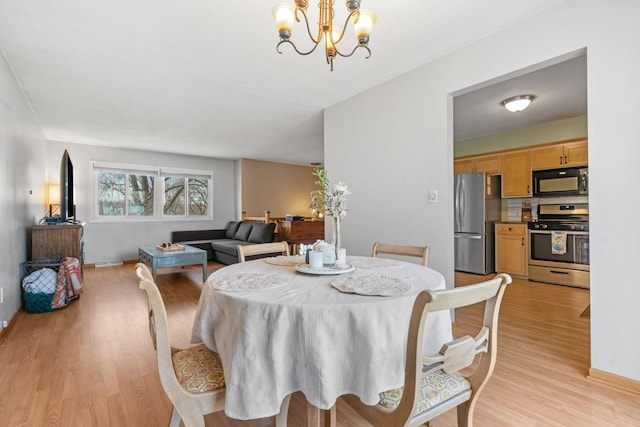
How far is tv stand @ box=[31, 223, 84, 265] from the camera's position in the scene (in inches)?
146

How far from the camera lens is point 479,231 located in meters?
5.04

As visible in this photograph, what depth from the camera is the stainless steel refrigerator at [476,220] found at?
198 inches

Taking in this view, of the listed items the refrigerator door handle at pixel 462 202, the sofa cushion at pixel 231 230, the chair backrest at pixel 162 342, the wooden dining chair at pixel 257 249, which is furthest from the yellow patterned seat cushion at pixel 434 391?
the sofa cushion at pixel 231 230

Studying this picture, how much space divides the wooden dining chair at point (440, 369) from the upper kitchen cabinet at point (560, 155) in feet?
15.1

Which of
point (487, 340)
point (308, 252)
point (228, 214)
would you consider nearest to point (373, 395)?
point (487, 340)

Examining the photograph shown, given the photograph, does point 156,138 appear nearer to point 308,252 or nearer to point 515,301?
point 308,252

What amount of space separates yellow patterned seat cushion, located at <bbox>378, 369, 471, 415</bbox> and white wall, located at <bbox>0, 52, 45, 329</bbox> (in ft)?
11.2

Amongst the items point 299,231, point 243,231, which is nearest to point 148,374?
point 299,231

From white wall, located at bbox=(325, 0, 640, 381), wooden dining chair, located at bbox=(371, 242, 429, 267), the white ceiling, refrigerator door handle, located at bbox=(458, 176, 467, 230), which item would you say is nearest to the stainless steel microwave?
the white ceiling

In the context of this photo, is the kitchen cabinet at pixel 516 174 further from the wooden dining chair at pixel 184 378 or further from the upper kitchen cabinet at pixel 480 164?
the wooden dining chair at pixel 184 378

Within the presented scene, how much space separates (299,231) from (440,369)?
16.4 ft

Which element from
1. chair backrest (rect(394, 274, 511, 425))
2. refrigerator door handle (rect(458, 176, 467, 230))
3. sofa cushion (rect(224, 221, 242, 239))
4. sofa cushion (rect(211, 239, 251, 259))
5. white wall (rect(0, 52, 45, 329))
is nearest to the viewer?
chair backrest (rect(394, 274, 511, 425))

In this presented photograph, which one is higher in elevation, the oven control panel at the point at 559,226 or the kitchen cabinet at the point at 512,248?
the oven control panel at the point at 559,226

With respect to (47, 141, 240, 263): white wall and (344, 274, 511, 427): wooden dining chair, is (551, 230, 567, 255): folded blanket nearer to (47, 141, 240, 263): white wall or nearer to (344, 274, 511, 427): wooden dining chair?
(344, 274, 511, 427): wooden dining chair
